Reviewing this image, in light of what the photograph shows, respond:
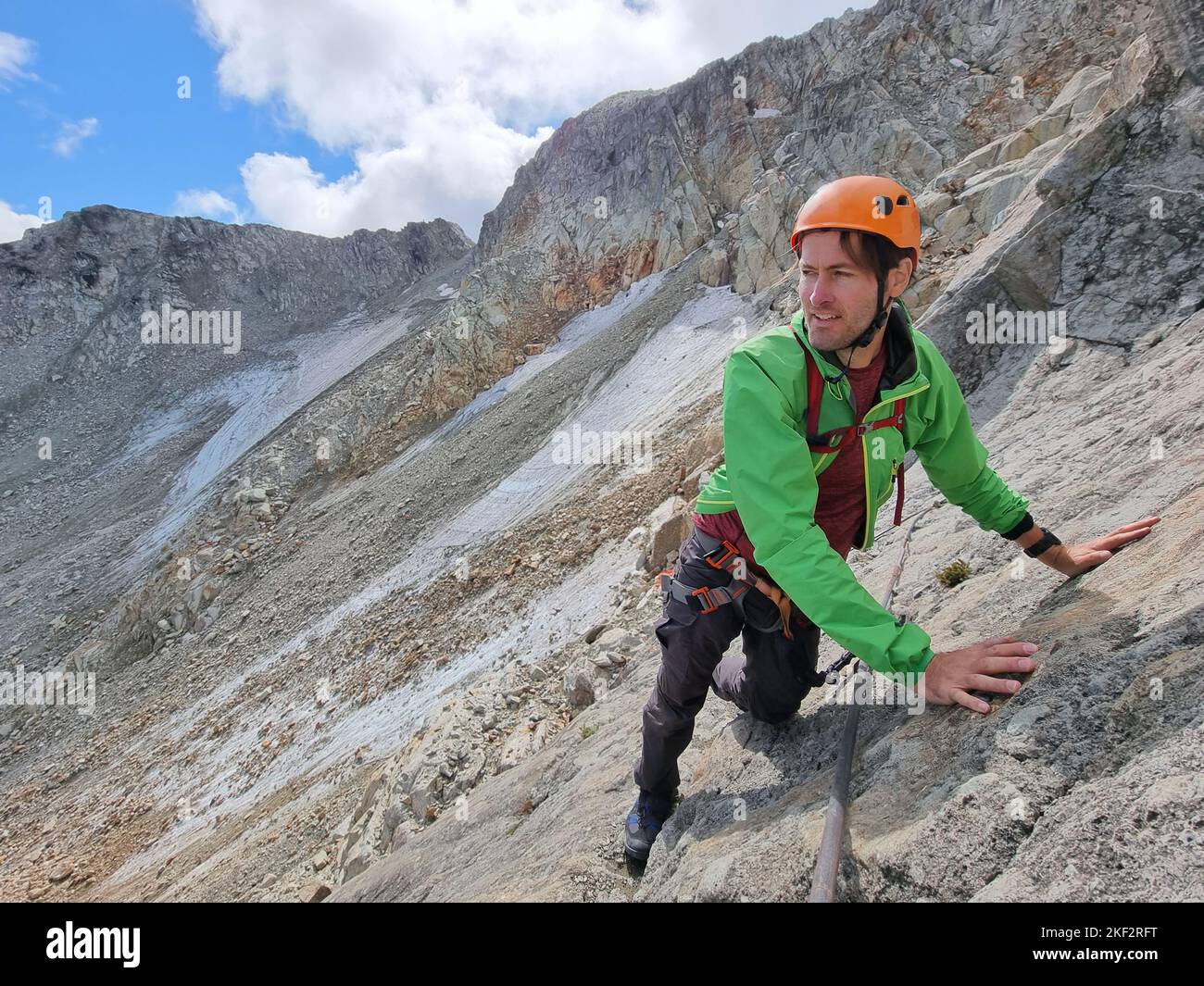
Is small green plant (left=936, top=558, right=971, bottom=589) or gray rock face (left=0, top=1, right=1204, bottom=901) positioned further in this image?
small green plant (left=936, top=558, right=971, bottom=589)

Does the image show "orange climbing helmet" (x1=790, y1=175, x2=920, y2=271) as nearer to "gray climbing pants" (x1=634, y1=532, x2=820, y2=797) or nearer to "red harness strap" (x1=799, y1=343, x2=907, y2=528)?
"red harness strap" (x1=799, y1=343, x2=907, y2=528)

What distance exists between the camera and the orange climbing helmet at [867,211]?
Answer: 2.66 metres

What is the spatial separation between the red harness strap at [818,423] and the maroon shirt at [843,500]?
57 millimetres

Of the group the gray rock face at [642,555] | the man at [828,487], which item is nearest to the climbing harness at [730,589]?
the man at [828,487]

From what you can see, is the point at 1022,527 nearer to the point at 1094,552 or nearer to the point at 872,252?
the point at 1094,552

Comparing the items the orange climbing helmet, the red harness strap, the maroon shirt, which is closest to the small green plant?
the maroon shirt

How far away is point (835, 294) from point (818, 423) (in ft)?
1.82

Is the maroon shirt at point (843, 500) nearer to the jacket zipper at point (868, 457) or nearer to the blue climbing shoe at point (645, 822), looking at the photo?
the jacket zipper at point (868, 457)

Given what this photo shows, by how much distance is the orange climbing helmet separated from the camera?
105 inches

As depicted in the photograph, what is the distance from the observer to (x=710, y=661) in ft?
11.6

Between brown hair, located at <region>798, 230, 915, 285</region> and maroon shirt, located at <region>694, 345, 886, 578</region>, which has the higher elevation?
brown hair, located at <region>798, 230, 915, 285</region>

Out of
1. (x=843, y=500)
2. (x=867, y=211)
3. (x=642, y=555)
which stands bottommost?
(x=642, y=555)

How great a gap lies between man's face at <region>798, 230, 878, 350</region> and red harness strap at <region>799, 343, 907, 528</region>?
0.12 meters

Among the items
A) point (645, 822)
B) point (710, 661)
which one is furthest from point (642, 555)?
point (710, 661)
